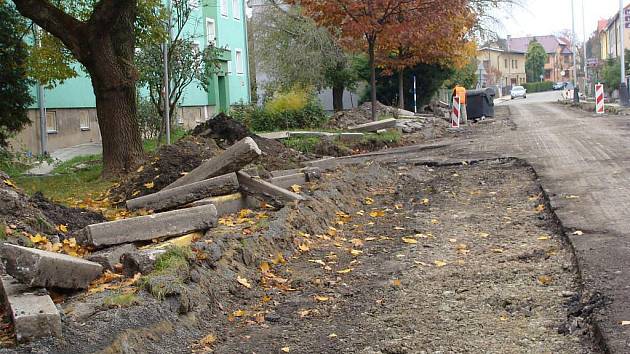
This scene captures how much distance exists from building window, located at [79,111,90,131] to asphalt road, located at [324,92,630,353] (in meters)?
15.9

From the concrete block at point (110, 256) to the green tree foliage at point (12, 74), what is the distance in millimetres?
14463

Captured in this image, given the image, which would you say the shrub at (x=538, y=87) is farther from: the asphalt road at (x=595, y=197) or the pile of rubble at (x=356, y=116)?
the asphalt road at (x=595, y=197)

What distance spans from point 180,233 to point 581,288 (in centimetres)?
372

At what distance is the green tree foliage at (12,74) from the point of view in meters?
19.7

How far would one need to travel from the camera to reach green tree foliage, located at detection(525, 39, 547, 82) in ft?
435

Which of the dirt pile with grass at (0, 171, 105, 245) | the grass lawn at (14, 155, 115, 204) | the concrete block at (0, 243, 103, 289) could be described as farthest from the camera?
the grass lawn at (14, 155, 115, 204)

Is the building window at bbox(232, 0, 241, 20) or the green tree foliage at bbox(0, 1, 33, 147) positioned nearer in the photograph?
the green tree foliage at bbox(0, 1, 33, 147)

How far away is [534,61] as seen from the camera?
5266 inches

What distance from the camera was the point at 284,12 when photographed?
3975cm

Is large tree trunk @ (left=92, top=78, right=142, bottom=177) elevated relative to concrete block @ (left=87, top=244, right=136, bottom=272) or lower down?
elevated

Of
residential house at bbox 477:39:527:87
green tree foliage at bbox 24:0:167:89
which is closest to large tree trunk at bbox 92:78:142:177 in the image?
green tree foliage at bbox 24:0:167:89

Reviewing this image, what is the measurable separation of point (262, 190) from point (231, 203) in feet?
A: 1.67

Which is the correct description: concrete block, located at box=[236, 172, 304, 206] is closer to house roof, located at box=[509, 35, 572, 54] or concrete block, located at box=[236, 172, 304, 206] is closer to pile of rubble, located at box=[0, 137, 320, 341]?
pile of rubble, located at box=[0, 137, 320, 341]

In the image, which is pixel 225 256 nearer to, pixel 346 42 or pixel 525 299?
pixel 525 299
